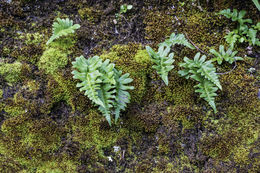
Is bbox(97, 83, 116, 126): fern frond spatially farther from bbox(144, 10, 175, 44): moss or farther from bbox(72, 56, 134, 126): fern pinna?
bbox(144, 10, 175, 44): moss

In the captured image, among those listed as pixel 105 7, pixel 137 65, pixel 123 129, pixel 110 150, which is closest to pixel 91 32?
pixel 105 7

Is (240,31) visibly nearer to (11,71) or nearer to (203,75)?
(203,75)

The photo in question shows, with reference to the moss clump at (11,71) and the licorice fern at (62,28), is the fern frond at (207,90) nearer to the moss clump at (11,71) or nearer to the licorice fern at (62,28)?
the licorice fern at (62,28)

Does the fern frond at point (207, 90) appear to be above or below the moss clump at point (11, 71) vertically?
below

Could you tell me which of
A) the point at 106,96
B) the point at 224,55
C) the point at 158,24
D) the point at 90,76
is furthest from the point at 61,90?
the point at 224,55

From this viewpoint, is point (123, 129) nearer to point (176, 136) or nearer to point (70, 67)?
point (176, 136)

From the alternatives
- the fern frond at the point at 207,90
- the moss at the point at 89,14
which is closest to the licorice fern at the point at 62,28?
the moss at the point at 89,14
